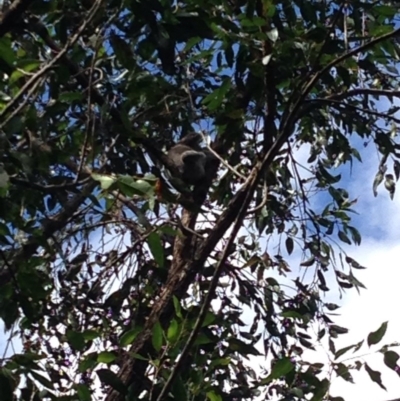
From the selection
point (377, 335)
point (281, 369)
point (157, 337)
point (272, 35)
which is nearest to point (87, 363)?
point (157, 337)

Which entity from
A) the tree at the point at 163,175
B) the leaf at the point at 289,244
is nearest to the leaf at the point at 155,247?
the tree at the point at 163,175

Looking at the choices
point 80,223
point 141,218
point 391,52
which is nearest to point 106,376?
point 141,218

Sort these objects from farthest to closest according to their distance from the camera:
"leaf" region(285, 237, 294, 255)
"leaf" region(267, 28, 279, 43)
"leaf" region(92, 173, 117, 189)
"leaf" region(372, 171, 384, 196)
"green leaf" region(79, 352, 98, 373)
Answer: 1. "leaf" region(285, 237, 294, 255)
2. "leaf" region(372, 171, 384, 196)
3. "leaf" region(267, 28, 279, 43)
4. "green leaf" region(79, 352, 98, 373)
5. "leaf" region(92, 173, 117, 189)

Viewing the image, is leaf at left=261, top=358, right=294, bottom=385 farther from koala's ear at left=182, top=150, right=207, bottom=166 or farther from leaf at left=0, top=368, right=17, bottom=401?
koala's ear at left=182, top=150, right=207, bottom=166

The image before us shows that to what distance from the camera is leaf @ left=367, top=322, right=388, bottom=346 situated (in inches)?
79.2

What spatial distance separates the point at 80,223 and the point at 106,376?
1.20 meters

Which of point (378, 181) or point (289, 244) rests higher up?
point (378, 181)

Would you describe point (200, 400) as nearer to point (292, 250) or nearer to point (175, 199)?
point (175, 199)

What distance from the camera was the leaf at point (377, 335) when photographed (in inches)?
79.2

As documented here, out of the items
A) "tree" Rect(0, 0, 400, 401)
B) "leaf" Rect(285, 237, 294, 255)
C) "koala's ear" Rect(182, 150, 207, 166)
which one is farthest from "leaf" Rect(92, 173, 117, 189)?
"leaf" Rect(285, 237, 294, 255)

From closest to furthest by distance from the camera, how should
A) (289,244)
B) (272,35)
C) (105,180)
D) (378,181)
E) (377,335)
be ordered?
1. (105,180)
2. (377,335)
3. (272,35)
4. (378,181)
5. (289,244)

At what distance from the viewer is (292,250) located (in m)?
4.21

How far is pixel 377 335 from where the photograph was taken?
202 cm

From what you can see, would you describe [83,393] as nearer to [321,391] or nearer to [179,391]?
[179,391]
